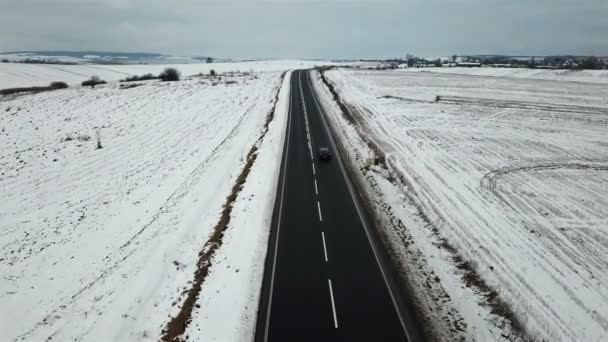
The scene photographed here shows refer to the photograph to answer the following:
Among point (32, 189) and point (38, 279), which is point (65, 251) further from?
point (32, 189)

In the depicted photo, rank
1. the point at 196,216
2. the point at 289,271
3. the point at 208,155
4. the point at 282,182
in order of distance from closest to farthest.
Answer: the point at 289,271 < the point at 196,216 < the point at 282,182 < the point at 208,155

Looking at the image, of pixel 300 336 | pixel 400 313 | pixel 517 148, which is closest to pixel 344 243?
pixel 400 313

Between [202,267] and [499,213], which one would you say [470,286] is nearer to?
[499,213]

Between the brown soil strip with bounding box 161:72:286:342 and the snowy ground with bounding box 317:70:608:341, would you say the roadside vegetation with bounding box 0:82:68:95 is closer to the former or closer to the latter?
the snowy ground with bounding box 317:70:608:341

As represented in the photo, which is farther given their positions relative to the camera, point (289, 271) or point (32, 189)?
point (32, 189)

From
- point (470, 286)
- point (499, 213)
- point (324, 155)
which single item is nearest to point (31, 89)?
point (324, 155)

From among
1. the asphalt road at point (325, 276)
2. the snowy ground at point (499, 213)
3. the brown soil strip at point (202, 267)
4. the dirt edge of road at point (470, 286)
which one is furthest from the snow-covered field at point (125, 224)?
the snowy ground at point (499, 213)
